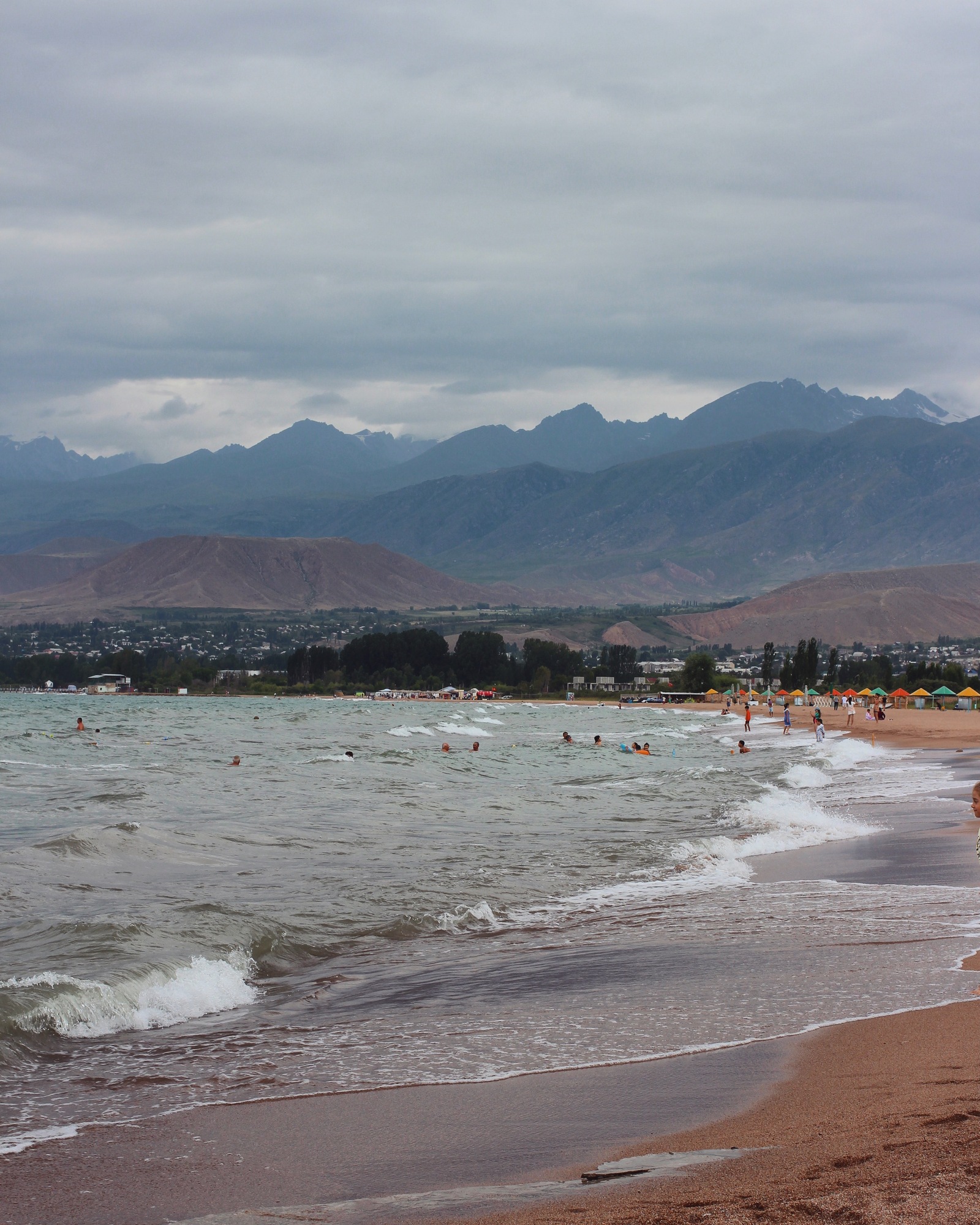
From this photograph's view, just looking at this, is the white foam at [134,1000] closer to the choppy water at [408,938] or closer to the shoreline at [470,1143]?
the choppy water at [408,938]

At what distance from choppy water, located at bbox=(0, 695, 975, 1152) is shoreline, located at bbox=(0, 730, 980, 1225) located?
36cm

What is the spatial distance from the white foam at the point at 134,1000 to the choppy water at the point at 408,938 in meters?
0.03

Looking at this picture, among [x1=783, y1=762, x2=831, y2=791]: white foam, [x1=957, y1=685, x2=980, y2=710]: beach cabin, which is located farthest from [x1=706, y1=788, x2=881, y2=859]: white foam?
[x1=957, y1=685, x2=980, y2=710]: beach cabin

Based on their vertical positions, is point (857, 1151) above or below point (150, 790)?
above

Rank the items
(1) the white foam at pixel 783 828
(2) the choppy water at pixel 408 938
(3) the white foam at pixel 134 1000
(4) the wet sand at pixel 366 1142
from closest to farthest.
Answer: (4) the wet sand at pixel 366 1142
(2) the choppy water at pixel 408 938
(3) the white foam at pixel 134 1000
(1) the white foam at pixel 783 828

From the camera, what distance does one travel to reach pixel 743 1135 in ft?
21.8

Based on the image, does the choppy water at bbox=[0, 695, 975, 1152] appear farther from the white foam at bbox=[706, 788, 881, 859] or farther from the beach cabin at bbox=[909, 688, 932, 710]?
the beach cabin at bbox=[909, 688, 932, 710]

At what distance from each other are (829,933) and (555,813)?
15457 mm

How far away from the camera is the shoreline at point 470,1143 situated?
596cm

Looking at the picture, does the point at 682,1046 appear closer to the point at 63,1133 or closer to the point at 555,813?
the point at 63,1133

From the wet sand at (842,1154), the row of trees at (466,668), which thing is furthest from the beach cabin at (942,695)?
the wet sand at (842,1154)

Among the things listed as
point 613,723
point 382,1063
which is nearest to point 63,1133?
point 382,1063

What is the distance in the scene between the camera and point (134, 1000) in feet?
35.4

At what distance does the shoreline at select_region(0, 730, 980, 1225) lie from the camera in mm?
5957
